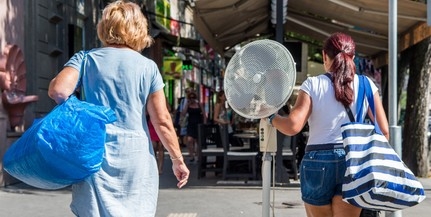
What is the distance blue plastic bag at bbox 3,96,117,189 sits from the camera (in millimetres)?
3178

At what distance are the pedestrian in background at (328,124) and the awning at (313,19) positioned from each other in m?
5.70

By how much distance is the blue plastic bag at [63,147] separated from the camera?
10.4 feet

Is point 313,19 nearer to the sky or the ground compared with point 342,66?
nearer to the sky

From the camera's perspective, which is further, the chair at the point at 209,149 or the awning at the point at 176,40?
the awning at the point at 176,40

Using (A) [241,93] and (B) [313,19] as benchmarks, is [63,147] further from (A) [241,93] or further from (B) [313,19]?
(B) [313,19]

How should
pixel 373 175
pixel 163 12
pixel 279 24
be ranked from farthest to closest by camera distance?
pixel 163 12 < pixel 279 24 < pixel 373 175

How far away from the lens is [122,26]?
11.6 feet

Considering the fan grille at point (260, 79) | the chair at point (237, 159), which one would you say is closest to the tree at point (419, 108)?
the chair at point (237, 159)

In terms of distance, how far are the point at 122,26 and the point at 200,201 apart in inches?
225

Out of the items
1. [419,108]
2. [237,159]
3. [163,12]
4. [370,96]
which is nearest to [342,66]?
[370,96]

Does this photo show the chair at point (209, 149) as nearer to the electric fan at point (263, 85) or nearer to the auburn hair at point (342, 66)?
the electric fan at point (263, 85)

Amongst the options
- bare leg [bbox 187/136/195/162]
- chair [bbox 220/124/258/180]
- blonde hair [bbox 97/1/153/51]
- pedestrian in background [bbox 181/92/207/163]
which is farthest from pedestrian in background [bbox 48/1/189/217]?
bare leg [bbox 187/136/195/162]

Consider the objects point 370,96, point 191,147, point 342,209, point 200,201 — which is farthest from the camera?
point 191,147

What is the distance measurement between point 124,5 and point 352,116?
1497mm
